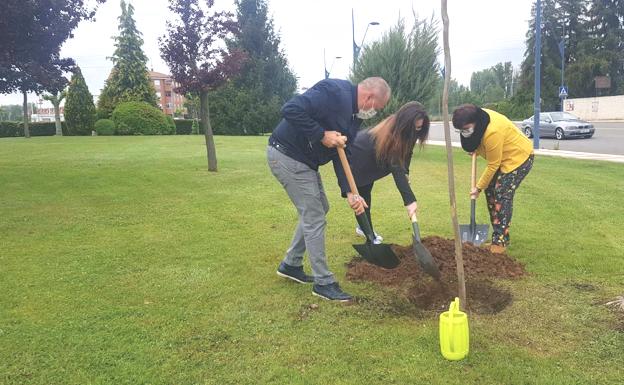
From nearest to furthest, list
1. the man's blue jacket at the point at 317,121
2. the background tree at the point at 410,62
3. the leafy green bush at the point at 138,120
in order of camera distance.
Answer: the man's blue jacket at the point at 317,121 < the background tree at the point at 410,62 < the leafy green bush at the point at 138,120

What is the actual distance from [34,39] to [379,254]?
8.55 meters

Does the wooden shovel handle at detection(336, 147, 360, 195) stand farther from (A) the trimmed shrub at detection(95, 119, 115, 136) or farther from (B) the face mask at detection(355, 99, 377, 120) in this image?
(A) the trimmed shrub at detection(95, 119, 115, 136)

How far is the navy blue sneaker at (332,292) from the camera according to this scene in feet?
12.7

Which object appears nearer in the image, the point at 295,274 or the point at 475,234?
the point at 295,274

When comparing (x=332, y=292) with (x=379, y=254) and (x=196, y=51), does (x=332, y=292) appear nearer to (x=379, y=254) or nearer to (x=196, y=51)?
(x=379, y=254)

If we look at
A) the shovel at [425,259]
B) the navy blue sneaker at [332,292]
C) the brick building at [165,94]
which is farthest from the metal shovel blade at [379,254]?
the brick building at [165,94]

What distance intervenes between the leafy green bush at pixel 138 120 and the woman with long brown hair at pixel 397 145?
3143 centimetres

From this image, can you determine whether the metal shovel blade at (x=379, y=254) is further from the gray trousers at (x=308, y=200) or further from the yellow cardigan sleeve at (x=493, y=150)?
the yellow cardigan sleeve at (x=493, y=150)

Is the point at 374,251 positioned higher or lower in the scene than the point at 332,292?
higher

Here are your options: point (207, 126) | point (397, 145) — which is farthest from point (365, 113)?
point (207, 126)

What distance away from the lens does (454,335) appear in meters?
2.87

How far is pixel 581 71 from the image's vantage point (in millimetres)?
51812

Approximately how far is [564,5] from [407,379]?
61.0 m

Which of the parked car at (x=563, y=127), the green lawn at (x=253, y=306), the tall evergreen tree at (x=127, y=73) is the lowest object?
the green lawn at (x=253, y=306)
